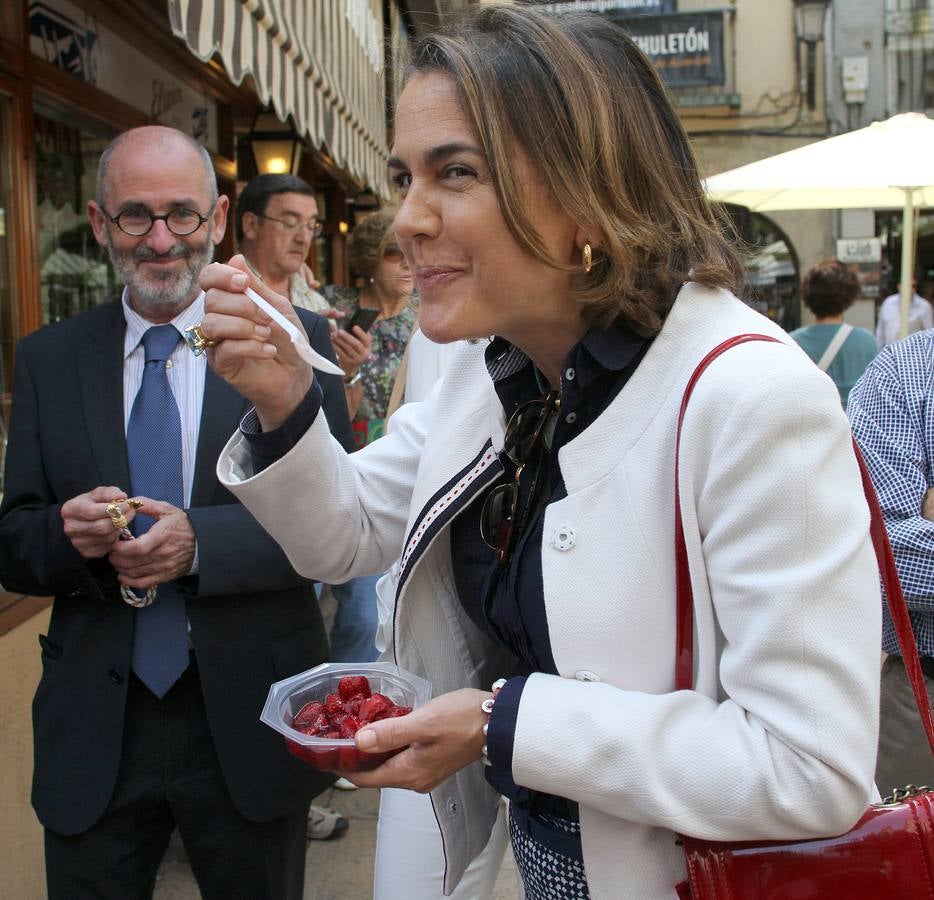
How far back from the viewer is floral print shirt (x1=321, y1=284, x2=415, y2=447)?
4395mm

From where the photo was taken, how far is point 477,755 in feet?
4.36

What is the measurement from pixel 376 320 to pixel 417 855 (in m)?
3.04

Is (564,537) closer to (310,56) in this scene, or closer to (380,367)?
(380,367)

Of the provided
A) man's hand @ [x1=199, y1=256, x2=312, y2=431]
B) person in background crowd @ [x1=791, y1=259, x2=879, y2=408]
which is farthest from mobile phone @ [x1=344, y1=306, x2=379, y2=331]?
person in background crowd @ [x1=791, y1=259, x2=879, y2=408]

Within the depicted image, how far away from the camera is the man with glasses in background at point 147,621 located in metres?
2.07

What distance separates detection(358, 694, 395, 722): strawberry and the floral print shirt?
296cm

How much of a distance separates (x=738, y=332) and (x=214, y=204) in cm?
150

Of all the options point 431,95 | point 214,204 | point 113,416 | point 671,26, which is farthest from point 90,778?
point 671,26

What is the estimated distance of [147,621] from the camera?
6.97ft

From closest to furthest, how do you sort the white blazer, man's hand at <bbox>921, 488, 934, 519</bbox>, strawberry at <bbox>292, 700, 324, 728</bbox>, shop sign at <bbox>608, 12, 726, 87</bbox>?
the white blazer → strawberry at <bbox>292, 700, 324, 728</bbox> → man's hand at <bbox>921, 488, 934, 519</bbox> → shop sign at <bbox>608, 12, 726, 87</bbox>

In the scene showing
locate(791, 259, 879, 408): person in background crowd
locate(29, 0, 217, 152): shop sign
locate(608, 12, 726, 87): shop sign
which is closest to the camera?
locate(29, 0, 217, 152): shop sign

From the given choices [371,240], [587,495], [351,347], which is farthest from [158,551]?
[371,240]

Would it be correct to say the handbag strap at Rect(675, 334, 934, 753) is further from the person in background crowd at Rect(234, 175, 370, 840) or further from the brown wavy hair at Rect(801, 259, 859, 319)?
the brown wavy hair at Rect(801, 259, 859, 319)

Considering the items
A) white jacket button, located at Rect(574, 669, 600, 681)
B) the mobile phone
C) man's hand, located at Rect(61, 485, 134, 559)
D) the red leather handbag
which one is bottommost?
the red leather handbag
